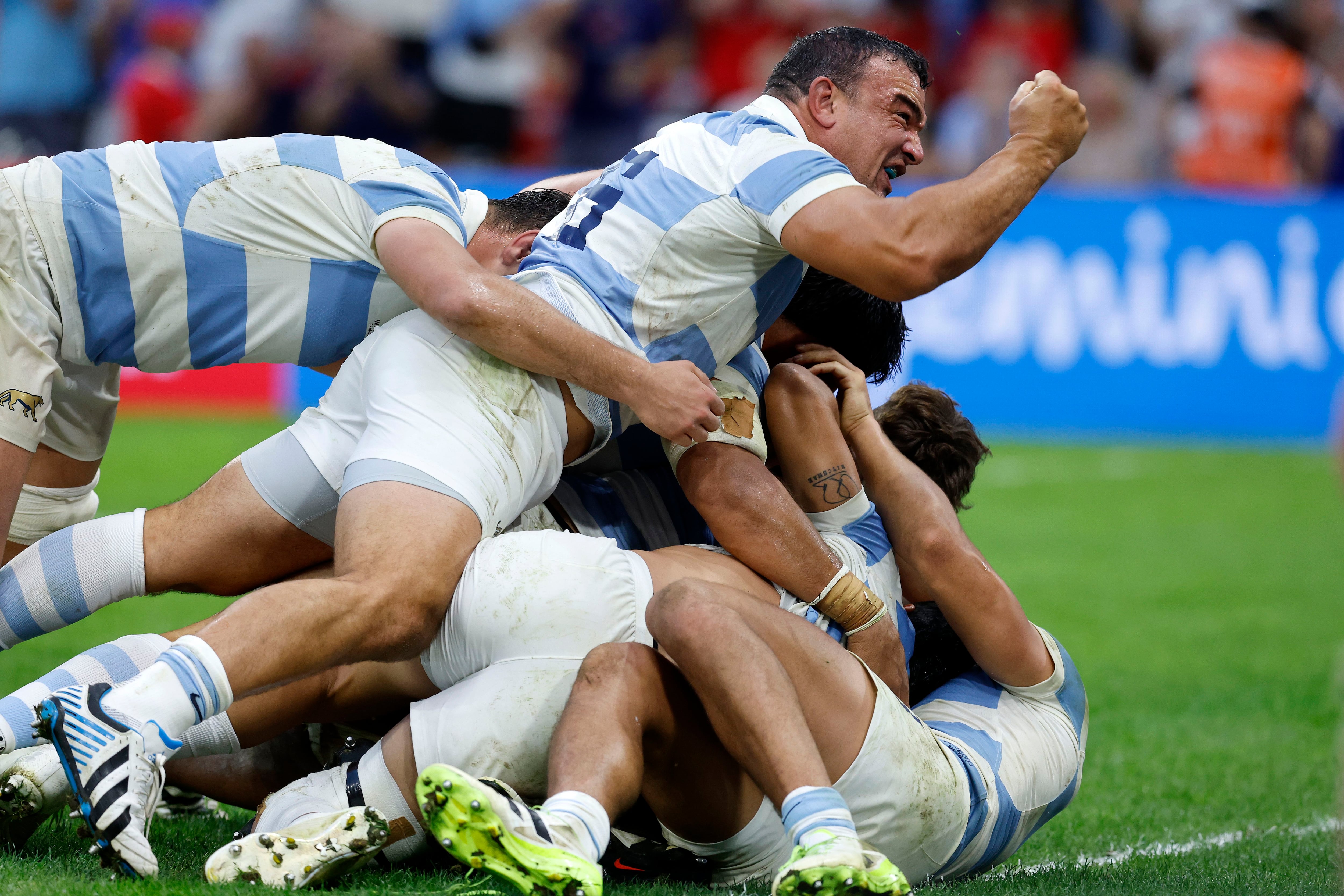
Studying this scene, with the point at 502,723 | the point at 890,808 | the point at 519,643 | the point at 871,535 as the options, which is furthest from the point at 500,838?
the point at 871,535

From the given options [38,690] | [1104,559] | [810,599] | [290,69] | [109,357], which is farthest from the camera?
[290,69]

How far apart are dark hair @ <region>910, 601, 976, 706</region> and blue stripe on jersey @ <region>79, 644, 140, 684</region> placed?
1.90 meters

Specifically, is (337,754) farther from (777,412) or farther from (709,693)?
(777,412)

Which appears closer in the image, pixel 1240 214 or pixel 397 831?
pixel 397 831

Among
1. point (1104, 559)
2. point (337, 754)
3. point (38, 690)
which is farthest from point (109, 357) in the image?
point (1104, 559)

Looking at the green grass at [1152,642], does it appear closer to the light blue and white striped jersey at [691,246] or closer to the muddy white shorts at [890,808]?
the muddy white shorts at [890,808]

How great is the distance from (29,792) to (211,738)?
15.1 inches

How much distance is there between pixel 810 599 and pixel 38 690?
1723mm

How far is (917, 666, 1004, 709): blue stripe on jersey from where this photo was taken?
3.47m

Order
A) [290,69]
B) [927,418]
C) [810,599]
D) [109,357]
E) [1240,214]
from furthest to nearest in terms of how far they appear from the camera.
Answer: [290,69] → [1240,214] → [927,418] → [109,357] → [810,599]

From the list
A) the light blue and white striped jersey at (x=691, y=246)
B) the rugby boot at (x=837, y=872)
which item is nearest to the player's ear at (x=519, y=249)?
the light blue and white striped jersey at (x=691, y=246)

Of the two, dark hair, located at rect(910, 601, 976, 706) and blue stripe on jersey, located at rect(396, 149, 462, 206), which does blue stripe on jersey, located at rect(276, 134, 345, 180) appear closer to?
blue stripe on jersey, located at rect(396, 149, 462, 206)

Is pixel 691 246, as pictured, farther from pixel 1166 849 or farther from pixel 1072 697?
pixel 1166 849

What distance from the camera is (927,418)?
13.0 ft
